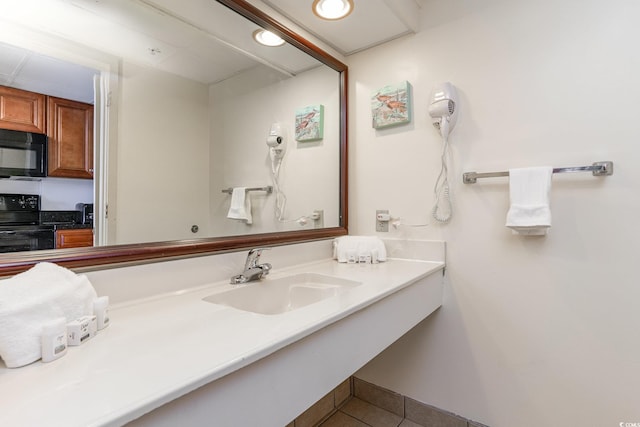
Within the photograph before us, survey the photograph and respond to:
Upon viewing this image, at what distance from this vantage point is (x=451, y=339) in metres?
1.47

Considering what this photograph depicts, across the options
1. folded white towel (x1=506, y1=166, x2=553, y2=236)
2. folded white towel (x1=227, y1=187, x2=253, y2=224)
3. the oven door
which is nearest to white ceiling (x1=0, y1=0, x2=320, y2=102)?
the oven door

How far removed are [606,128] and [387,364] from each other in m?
1.46

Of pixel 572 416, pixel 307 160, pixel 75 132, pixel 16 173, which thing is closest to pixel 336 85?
pixel 307 160

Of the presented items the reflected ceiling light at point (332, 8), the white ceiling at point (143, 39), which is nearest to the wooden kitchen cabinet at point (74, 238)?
the white ceiling at point (143, 39)

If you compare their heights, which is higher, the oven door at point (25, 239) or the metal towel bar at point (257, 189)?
the metal towel bar at point (257, 189)

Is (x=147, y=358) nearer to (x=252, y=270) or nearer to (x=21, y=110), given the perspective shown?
(x=252, y=270)

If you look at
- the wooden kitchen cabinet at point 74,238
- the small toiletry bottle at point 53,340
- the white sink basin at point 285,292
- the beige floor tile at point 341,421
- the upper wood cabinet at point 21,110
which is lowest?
the beige floor tile at point 341,421

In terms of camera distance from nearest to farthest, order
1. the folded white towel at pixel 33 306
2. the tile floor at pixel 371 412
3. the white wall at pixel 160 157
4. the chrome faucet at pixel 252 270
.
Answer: the folded white towel at pixel 33 306 → the white wall at pixel 160 157 → the chrome faucet at pixel 252 270 → the tile floor at pixel 371 412

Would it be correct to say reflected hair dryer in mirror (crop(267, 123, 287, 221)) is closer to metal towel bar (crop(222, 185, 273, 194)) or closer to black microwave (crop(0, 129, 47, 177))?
metal towel bar (crop(222, 185, 273, 194))

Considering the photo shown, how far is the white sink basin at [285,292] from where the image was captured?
1.11 meters

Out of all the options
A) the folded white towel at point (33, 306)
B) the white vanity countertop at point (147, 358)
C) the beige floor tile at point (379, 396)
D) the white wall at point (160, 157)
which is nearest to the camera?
the white vanity countertop at point (147, 358)

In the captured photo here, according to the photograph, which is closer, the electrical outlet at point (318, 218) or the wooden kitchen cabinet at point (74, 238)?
the wooden kitchen cabinet at point (74, 238)

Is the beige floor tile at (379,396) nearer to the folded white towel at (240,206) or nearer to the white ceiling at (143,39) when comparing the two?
the folded white towel at (240,206)

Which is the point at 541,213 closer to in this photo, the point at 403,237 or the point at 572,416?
the point at 403,237
